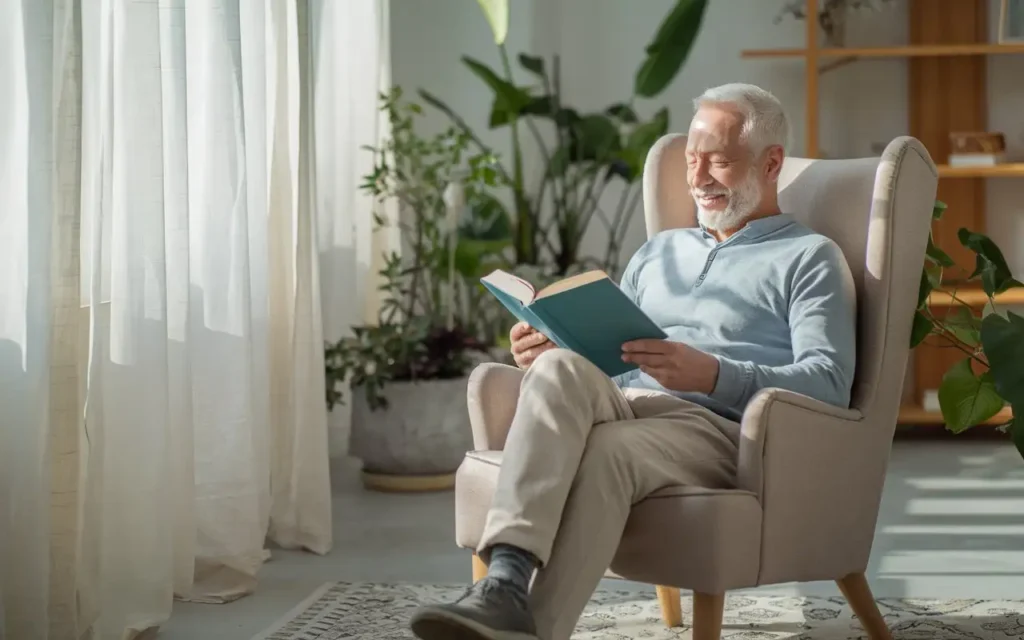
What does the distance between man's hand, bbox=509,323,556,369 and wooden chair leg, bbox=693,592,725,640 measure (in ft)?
1.75

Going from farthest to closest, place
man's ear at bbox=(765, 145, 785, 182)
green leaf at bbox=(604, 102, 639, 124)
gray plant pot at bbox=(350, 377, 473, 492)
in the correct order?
green leaf at bbox=(604, 102, 639, 124)
gray plant pot at bbox=(350, 377, 473, 492)
man's ear at bbox=(765, 145, 785, 182)

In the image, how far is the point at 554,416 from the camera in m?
1.93

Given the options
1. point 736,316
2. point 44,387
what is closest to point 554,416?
point 736,316

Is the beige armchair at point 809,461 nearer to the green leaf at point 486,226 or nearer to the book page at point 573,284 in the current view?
the book page at point 573,284

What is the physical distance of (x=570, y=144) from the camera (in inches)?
186

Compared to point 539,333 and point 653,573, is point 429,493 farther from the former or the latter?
point 653,573

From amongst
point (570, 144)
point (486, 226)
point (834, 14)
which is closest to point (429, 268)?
point (486, 226)

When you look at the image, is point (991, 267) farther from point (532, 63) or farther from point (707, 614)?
point (532, 63)

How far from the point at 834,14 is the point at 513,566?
11.3ft

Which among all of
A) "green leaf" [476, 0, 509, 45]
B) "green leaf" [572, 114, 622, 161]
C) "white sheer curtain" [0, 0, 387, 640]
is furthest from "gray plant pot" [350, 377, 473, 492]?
"green leaf" [572, 114, 622, 161]

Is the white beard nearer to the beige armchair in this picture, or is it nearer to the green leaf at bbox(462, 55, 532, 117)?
the beige armchair

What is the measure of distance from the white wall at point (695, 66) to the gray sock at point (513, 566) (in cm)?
330

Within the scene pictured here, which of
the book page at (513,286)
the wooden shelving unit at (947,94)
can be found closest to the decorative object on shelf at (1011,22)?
the wooden shelving unit at (947,94)

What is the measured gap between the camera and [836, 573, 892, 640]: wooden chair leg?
87.0 inches
